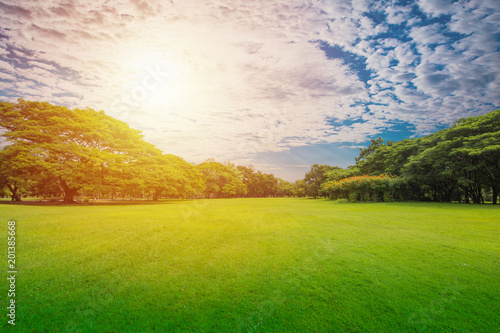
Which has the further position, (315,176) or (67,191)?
(315,176)

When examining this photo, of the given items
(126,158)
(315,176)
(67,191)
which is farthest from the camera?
(315,176)

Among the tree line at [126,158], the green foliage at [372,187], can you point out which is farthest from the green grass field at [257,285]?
the tree line at [126,158]

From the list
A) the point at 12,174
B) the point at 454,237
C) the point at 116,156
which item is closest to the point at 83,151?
the point at 116,156

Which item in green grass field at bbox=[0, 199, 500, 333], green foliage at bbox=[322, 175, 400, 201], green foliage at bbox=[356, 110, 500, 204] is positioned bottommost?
green grass field at bbox=[0, 199, 500, 333]

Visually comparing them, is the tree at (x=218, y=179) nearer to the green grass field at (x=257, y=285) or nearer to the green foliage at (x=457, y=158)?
the green foliage at (x=457, y=158)

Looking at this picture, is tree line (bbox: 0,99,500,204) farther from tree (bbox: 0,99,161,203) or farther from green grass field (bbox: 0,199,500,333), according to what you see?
green grass field (bbox: 0,199,500,333)

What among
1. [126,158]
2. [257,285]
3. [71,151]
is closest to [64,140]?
[71,151]

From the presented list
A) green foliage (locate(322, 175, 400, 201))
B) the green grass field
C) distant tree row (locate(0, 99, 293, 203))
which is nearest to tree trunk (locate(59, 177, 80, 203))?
distant tree row (locate(0, 99, 293, 203))

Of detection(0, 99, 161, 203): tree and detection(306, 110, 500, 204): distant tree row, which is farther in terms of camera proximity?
detection(0, 99, 161, 203): tree

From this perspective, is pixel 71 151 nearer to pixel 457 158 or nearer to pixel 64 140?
pixel 64 140

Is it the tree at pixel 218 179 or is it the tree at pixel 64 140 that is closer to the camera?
the tree at pixel 64 140

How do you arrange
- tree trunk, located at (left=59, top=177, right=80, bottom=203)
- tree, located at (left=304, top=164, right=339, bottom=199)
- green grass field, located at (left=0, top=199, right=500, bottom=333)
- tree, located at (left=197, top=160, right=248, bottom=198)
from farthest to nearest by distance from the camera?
tree, located at (left=197, top=160, right=248, bottom=198)
tree, located at (left=304, top=164, right=339, bottom=199)
tree trunk, located at (left=59, top=177, right=80, bottom=203)
green grass field, located at (left=0, top=199, right=500, bottom=333)

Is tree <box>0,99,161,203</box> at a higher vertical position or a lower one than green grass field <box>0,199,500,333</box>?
higher

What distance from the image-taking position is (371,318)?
2.25 metres
